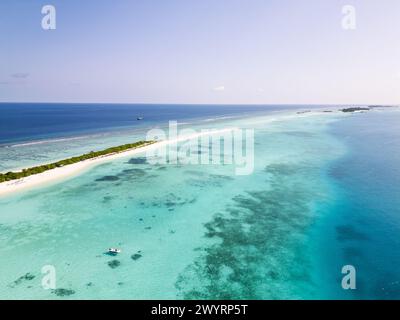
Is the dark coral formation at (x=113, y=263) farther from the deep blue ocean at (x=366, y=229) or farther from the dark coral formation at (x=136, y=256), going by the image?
the deep blue ocean at (x=366, y=229)

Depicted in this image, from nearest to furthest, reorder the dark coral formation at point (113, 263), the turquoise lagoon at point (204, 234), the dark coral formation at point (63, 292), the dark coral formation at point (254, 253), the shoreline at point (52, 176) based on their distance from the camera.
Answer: the dark coral formation at point (63, 292) < the dark coral formation at point (254, 253) < the turquoise lagoon at point (204, 234) < the dark coral formation at point (113, 263) < the shoreline at point (52, 176)

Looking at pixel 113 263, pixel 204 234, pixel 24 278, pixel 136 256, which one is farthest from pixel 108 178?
pixel 24 278

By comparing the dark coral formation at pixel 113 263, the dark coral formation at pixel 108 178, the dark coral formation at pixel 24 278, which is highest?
the dark coral formation at pixel 108 178

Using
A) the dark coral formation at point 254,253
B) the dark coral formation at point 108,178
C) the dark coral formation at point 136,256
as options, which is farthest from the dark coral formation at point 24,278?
the dark coral formation at point 108,178

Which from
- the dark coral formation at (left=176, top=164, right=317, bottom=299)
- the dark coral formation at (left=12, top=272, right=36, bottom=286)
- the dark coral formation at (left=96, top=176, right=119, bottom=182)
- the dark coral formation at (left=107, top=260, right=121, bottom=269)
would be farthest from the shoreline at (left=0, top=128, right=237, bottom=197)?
the dark coral formation at (left=176, top=164, right=317, bottom=299)

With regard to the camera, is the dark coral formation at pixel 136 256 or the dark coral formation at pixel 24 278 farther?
the dark coral formation at pixel 136 256
